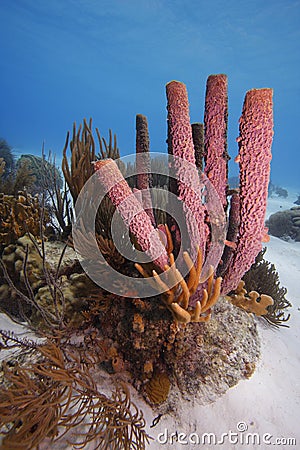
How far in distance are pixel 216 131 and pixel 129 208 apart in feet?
3.19

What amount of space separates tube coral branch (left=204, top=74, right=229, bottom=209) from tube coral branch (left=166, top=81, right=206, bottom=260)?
0.67 feet

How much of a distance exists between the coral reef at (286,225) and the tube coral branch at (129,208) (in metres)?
9.51

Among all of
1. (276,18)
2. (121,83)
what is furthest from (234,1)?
(121,83)

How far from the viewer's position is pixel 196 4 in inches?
2010

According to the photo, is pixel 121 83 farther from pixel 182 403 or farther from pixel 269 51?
pixel 182 403

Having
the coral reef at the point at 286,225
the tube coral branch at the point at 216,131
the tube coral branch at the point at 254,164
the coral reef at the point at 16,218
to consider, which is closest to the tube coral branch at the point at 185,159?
the tube coral branch at the point at 216,131

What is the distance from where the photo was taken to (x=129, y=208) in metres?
1.59

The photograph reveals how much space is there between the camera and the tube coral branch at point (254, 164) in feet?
5.02

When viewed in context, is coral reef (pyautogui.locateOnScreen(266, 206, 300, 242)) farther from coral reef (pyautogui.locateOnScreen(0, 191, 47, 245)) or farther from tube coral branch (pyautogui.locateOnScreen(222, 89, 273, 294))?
coral reef (pyautogui.locateOnScreen(0, 191, 47, 245))

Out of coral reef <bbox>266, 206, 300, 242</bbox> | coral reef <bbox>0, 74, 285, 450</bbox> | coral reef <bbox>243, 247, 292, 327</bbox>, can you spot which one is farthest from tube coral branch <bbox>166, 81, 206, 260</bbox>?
coral reef <bbox>266, 206, 300, 242</bbox>

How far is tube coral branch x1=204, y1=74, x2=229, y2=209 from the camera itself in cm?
189

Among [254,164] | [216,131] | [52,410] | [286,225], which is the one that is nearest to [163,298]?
[52,410]

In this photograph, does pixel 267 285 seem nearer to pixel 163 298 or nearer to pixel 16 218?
pixel 163 298

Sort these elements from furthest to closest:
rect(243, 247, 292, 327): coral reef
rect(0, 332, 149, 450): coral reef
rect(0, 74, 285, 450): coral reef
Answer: rect(243, 247, 292, 327): coral reef
rect(0, 74, 285, 450): coral reef
rect(0, 332, 149, 450): coral reef
